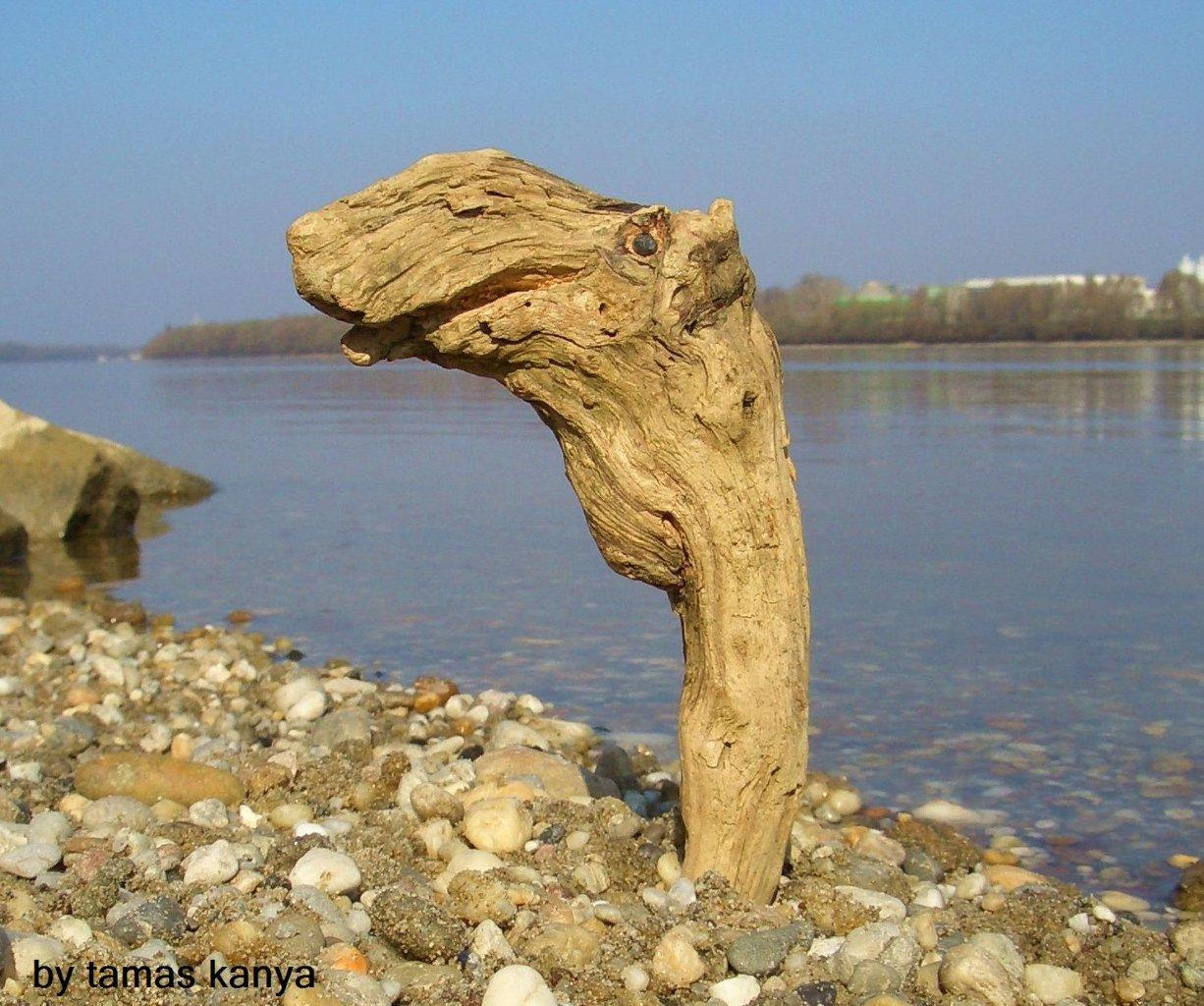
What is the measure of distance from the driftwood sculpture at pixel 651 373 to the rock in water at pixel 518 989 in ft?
3.21

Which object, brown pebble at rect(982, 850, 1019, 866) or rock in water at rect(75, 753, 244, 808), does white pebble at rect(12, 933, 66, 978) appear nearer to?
rock in water at rect(75, 753, 244, 808)

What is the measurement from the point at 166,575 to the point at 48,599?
3.92 feet

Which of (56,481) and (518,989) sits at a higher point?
(56,481)

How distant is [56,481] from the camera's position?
47.2 feet

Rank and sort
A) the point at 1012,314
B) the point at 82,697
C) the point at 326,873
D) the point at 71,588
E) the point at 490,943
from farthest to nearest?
the point at 1012,314, the point at 71,588, the point at 82,697, the point at 326,873, the point at 490,943

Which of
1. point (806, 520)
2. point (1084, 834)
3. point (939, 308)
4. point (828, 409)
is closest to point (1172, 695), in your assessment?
point (1084, 834)

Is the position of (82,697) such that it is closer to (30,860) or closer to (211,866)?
(30,860)

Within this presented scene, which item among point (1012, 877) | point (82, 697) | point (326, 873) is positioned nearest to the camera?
point (326, 873)

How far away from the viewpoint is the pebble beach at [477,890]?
151 inches

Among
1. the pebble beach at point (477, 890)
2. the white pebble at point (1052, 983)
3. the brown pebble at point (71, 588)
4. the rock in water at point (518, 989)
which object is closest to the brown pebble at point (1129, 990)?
the pebble beach at point (477, 890)

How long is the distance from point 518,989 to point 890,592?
297 inches

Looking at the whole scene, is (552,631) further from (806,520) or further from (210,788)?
(806,520)

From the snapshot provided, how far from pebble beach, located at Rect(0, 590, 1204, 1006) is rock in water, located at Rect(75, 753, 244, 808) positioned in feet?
0.04

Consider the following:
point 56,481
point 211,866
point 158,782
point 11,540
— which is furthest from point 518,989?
point 56,481
